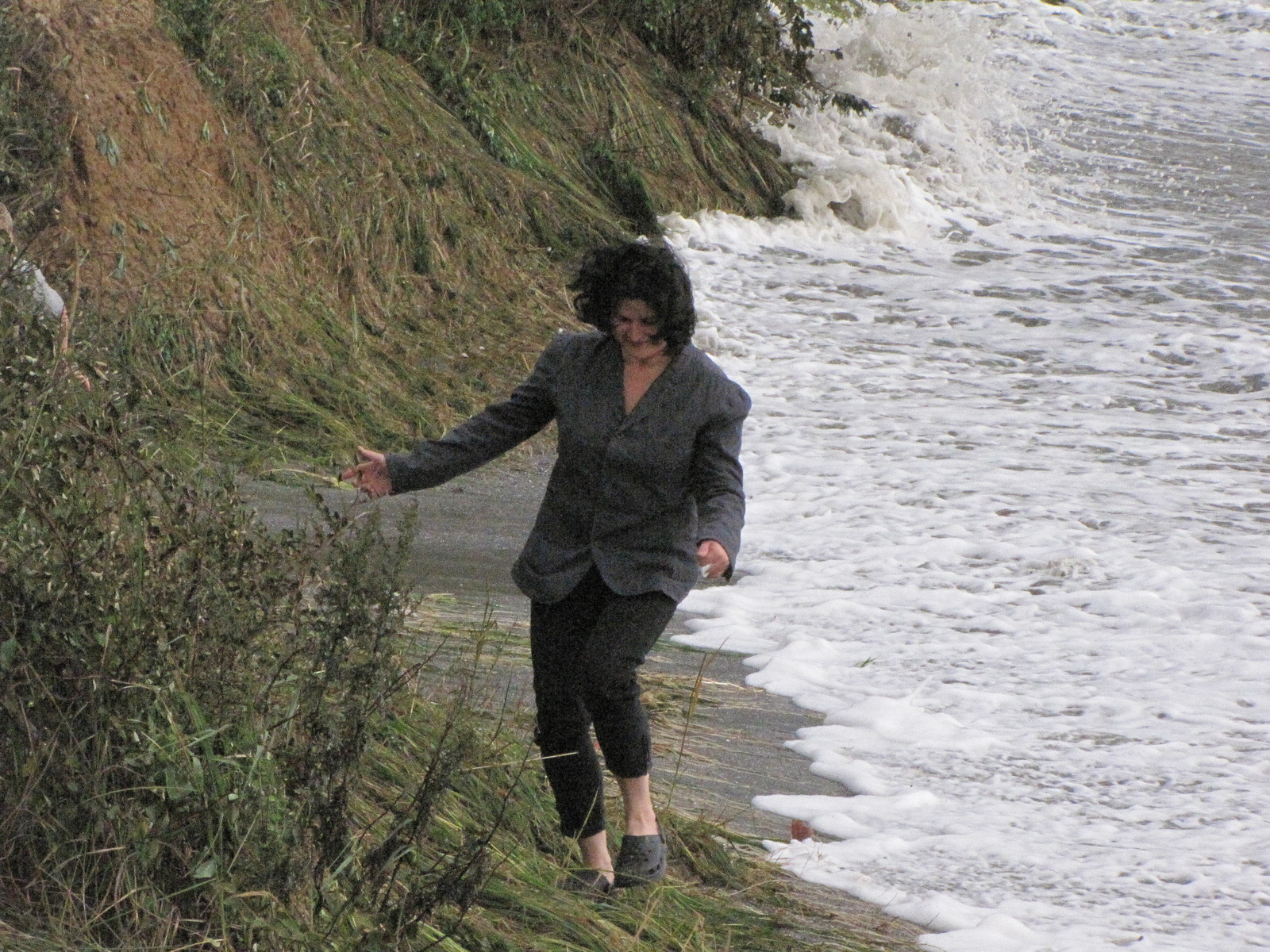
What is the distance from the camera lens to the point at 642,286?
4.08 metres

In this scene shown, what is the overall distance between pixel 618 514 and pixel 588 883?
89cm

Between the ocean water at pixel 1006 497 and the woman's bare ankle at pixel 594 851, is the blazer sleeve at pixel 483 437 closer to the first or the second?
the woman's bare ankle at pixel 594 851

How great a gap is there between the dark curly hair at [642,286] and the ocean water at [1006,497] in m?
1.57

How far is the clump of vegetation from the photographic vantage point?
314 cm

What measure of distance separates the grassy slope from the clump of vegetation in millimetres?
1113

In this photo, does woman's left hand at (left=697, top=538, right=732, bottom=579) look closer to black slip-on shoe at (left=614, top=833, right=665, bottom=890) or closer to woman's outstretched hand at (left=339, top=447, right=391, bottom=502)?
black slip-on shoe at (left=614, top=833, right=665, bottom=890)

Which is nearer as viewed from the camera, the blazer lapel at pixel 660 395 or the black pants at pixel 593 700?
the black pants at pixel 593 700

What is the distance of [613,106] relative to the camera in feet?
44.4

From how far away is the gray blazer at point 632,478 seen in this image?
160 inches

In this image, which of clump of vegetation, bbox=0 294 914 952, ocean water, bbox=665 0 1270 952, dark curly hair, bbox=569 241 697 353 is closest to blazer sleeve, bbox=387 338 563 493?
dark curly hair, bbox=569 241 697 353

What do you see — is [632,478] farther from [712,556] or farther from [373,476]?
[373,476]

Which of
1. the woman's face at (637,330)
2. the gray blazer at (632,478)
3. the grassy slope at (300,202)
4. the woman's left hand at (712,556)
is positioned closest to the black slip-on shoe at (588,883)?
the gray blazer at (632,478)

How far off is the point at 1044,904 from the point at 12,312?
10.8ft

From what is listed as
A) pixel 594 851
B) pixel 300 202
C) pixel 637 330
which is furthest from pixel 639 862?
pixel 300 202
